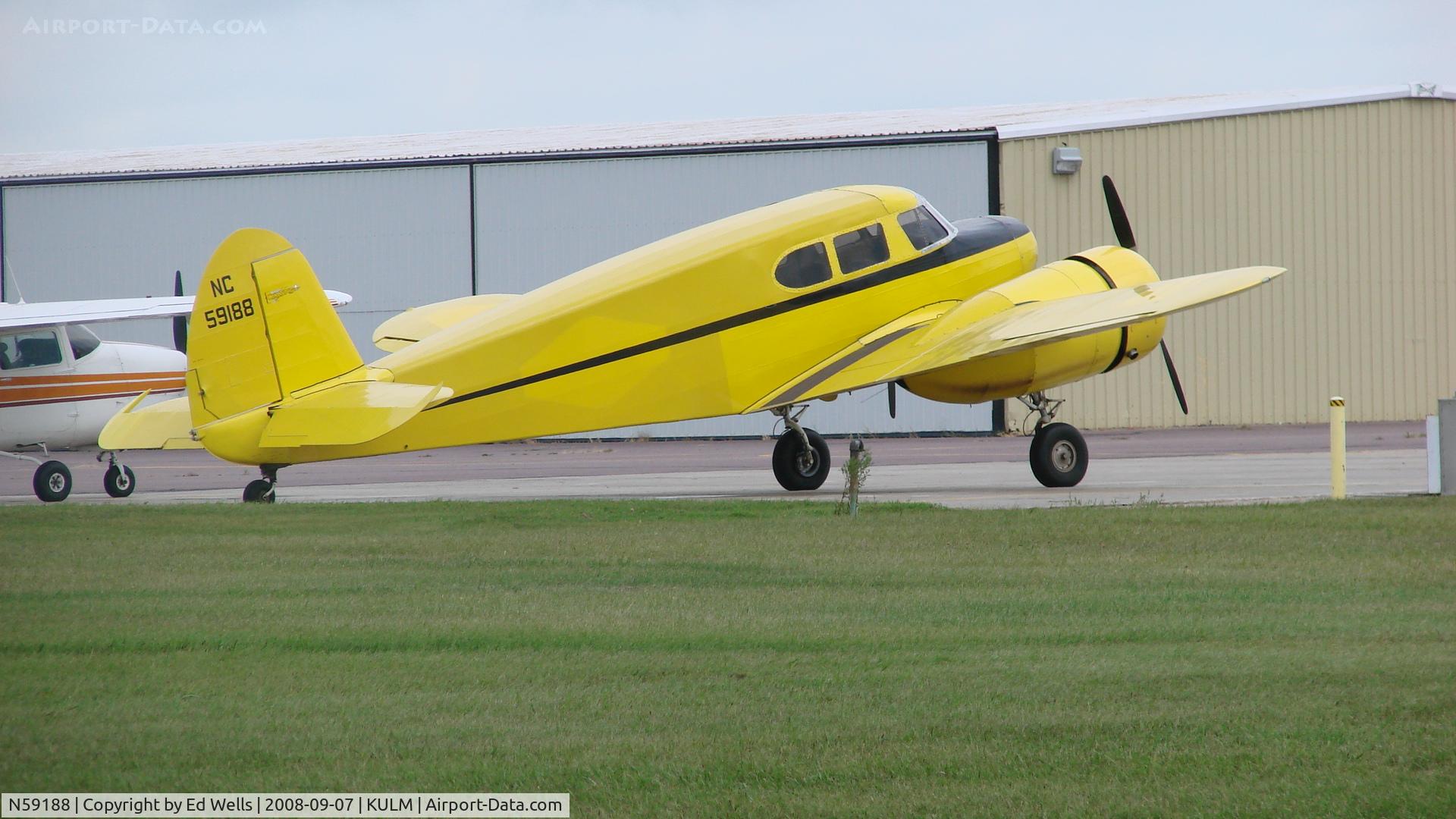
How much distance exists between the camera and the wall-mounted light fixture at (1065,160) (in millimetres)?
31891

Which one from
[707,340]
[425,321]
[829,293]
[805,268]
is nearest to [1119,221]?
[829,293]

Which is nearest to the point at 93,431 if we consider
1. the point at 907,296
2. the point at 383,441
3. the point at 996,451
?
the point at 383,441

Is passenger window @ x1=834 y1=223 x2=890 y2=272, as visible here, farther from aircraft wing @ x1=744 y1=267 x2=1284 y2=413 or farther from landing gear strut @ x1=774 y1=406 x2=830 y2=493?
landing gear strut @ x1=774 y1=406 x2=830 y2=493

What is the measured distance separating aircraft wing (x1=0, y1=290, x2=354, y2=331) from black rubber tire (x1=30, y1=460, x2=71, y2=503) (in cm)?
182

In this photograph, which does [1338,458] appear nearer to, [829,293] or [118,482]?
[829,293]

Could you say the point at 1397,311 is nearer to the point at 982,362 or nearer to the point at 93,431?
the point at 982,362

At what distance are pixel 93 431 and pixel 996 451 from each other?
1486cm

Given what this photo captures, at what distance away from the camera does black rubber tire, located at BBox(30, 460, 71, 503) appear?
1836 cm

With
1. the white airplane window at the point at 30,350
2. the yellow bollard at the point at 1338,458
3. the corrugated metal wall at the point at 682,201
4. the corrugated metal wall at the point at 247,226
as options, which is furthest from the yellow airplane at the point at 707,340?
the corrugated metal wall at the point at 247,226

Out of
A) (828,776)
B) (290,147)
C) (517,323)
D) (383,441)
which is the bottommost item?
(828,776)

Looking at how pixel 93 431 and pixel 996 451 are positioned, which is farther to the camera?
pixel 996 451

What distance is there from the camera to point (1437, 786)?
492 centimetres

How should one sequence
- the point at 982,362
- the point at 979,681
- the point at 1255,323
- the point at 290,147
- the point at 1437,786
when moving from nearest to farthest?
the point at 1437,786, the point at 979,681, the point at 982,362, the point at 1255,323, the point at 290,147

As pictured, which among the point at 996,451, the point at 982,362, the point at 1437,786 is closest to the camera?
the point at 1437,786
